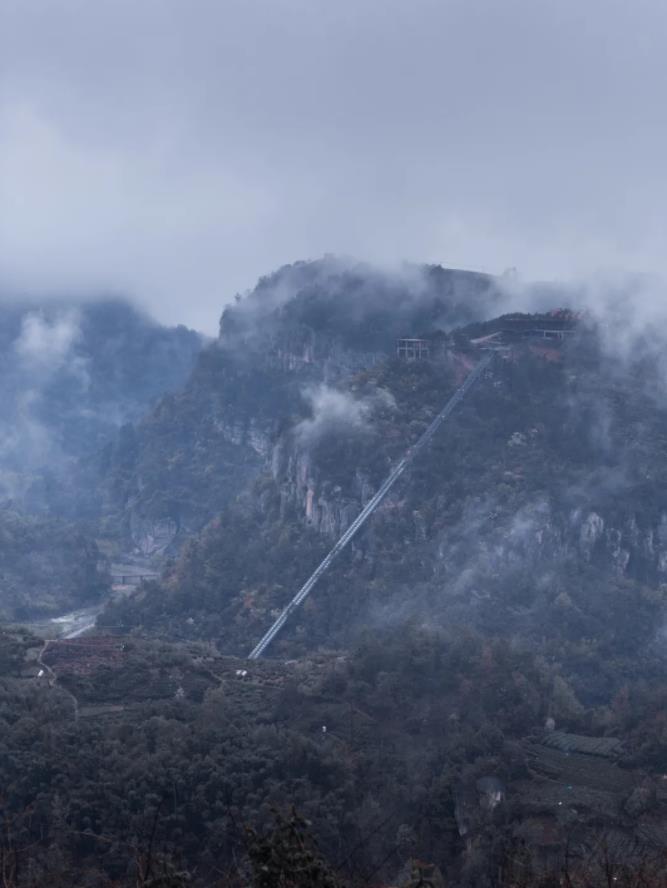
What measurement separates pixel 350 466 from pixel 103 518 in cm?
3049

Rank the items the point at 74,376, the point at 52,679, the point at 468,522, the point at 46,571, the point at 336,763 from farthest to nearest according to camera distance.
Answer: the point at 74,376, the point at 46,571, the point at 468,522, the point at 52,679, the point at 336,763

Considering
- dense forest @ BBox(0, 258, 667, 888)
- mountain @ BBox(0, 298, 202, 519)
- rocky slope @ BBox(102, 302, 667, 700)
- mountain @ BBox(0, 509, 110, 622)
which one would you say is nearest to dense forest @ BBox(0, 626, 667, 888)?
dense forest @ BBox(0, 258, 667, 888)

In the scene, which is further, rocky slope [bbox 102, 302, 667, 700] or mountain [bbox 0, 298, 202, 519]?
mountain [bbox 0, 298, 202, 519]

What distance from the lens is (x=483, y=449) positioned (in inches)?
2117

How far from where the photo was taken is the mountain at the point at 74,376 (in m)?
99.8

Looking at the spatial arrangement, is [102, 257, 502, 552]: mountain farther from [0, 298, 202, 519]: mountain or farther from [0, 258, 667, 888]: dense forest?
[0, 298, 202, 519]: mountain

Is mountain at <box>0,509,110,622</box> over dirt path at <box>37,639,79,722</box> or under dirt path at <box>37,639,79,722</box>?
under

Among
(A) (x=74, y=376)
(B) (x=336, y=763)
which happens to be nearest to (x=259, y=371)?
(A) (x=74, y=376)

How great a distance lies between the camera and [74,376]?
104m

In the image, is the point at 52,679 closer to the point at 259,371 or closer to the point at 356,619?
the point at 356,619

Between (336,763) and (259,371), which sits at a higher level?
(259,371)

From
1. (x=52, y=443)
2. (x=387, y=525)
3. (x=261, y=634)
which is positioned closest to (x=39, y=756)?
(x=261, y=634)

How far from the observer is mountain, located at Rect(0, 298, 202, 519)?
9981cm

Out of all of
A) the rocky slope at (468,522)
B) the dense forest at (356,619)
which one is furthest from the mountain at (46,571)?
the rocky slope at (468,522)
